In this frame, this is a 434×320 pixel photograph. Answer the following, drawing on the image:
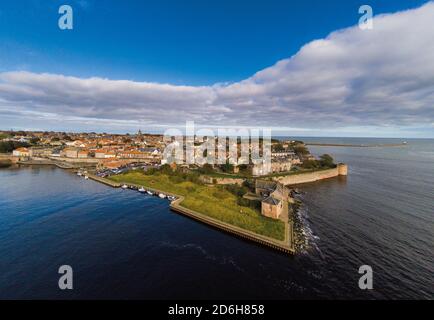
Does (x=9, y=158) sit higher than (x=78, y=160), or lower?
higher

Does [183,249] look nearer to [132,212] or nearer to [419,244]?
[132,212]

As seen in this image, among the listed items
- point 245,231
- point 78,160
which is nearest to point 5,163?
point 78,160

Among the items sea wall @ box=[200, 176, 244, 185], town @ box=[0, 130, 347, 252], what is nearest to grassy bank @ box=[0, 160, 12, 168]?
town @ box=[0, 130, 347, 252]

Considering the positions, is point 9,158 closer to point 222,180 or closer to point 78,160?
point 78,160

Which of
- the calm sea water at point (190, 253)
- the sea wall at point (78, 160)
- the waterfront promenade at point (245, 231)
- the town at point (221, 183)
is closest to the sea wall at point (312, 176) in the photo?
the town at point (221, 183)

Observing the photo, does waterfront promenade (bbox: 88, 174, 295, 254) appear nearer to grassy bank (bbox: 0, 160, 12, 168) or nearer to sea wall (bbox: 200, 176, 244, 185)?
sea wall (bbox: 200, 176, 244, 185)

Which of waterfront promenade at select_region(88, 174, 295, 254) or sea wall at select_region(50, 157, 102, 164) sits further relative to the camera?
sea wall at select_region(50, 157, 102, 164)
